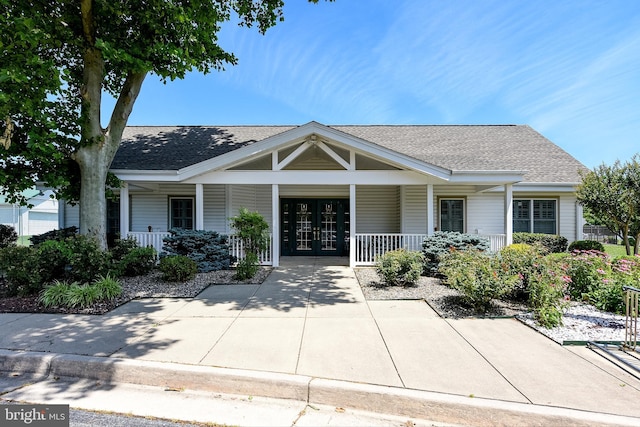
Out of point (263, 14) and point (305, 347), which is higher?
point (263, 14)

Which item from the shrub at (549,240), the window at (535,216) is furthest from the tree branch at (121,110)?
the window at (535,216)

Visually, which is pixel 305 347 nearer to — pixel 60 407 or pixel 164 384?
pixel 164 384

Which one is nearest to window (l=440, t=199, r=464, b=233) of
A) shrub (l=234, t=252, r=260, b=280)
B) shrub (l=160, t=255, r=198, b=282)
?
shrub (l=234, t=252, r=260, b=280)

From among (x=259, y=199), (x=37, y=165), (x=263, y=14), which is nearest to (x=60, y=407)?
(x=37, y=165)

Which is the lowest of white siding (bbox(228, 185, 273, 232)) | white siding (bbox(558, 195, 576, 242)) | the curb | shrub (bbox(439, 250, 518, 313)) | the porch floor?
the curb

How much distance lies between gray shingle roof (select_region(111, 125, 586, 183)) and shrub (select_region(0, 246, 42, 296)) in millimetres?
4123

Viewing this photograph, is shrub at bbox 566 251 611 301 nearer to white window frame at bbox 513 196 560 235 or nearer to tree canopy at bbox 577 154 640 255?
tree canopy at bbox 577 154 640 255

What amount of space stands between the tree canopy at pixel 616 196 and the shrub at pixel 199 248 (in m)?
12.3

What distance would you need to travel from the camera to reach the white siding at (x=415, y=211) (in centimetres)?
1205

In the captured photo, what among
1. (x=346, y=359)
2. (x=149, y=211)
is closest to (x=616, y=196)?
(x=346, y=359)

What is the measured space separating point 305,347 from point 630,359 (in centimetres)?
421

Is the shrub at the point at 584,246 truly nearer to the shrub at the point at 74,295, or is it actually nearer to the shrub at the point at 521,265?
the shrub at the point at 521,265

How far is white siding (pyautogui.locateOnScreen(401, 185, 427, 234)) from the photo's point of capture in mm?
12055

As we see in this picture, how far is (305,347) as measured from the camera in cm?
403
